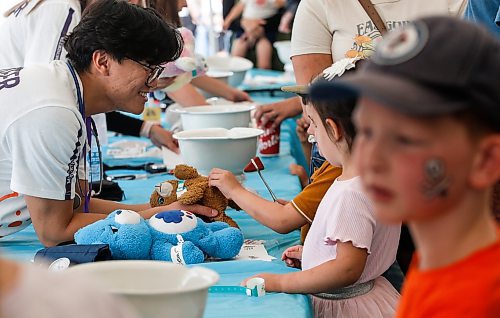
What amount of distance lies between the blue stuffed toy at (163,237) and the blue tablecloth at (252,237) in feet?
0.15

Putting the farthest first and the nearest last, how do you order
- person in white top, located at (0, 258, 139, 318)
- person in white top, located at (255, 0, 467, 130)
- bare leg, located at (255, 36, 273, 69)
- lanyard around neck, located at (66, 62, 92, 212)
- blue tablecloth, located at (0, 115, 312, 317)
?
1. bare leg, located at (255, 36, 273, 69)
2. person in white top, located at (255, 0, 467, 130)
3. lanyard around neck, located at (66, 62, 92, 212)
4. blue tablecloth, located at (0, 115, 312, 317)
5. person in white top, located at (0, 258, 139, 318)

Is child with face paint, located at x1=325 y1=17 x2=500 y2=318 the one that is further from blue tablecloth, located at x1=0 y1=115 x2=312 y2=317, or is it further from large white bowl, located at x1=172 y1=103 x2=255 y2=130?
large white bowl, located at x1=172 y1=103 x2=255 y2=130

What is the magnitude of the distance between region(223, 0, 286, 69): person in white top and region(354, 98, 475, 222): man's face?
5136 millimetres

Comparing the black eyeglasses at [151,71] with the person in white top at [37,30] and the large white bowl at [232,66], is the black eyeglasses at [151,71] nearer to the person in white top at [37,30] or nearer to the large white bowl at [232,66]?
the person in white top at [37,30]

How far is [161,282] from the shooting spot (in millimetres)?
1005

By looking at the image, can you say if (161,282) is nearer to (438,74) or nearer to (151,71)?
(438,74)

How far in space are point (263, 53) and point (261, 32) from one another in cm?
25

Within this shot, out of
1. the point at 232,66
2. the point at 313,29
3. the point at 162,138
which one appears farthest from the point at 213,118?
the point at 232,66

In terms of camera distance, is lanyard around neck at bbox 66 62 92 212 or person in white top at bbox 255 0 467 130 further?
person in white top at bbox 255 0 467 130

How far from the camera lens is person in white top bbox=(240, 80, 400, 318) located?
1.42 m

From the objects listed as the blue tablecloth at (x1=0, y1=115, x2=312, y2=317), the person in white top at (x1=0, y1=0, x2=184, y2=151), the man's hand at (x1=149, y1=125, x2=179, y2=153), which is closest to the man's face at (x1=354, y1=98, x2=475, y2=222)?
the blue tablecloth at (x1=0, y1=115, x2=312, y2=317)

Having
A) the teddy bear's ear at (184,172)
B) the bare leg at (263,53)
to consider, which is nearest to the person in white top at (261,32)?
the bare leg at (263,53)

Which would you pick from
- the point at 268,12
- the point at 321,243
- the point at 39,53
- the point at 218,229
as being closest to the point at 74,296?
the point at 321,243

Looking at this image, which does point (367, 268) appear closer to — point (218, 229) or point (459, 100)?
point (218, 229)
